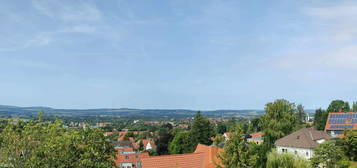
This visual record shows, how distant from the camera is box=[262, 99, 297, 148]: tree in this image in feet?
177

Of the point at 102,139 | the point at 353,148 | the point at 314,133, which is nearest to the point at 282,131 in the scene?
the point at 314,133

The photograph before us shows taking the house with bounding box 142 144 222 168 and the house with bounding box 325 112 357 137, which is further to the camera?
the house with bounding box 325 112 357 137

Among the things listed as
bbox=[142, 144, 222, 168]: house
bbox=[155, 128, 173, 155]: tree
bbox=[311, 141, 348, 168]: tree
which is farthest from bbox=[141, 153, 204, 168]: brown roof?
bbox=[155, 128, 173, 155]: tree

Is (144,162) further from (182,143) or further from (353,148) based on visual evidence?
(182,143)

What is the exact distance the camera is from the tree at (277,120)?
54.0 m

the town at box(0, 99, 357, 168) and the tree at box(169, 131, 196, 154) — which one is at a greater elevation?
the town at box(0, 99, 357, 168)

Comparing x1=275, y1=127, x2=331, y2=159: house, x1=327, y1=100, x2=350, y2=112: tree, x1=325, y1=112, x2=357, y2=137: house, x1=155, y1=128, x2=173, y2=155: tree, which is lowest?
x1=155, y1=128, x2=173, y2=155: tree

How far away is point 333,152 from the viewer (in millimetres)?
28484

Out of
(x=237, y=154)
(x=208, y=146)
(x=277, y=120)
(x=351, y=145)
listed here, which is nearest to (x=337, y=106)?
(x=277, y=120)

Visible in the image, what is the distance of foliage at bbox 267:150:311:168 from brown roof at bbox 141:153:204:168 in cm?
676

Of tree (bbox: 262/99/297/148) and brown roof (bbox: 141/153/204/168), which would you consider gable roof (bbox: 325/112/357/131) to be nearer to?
tree (bbox: 262/99/297/148)

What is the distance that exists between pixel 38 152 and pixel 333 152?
25.0 m

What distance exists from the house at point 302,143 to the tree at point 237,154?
2519 centimetres

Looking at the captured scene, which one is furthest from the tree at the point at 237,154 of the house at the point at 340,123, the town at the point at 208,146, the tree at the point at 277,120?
the house at the point at 340,123
